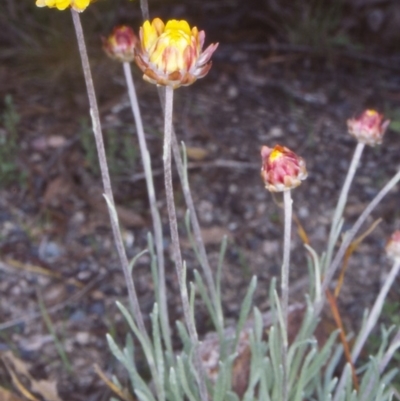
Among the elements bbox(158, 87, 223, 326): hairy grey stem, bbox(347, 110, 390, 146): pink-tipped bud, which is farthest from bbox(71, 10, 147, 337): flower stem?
bbox(347, 110, 390, 146): pink-tipped bud

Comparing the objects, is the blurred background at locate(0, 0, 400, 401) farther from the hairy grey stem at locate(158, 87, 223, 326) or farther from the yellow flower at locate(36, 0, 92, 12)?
the yellow flower at locate(36, 0, 92, 12)

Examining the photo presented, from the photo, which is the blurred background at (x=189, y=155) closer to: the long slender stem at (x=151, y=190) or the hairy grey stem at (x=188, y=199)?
the long slender stem at (x=151, y=190)

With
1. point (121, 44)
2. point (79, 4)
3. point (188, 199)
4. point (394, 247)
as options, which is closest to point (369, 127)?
point (394, 247)

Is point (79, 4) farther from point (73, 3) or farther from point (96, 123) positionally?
point (96, 123)

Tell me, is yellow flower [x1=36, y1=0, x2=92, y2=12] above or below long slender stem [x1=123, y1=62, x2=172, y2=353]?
above

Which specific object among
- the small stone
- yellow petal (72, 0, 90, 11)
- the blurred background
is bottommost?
the small stone

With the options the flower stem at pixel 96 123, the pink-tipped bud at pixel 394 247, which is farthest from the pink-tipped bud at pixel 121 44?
the pink-tipped bud at pixel 394 247
